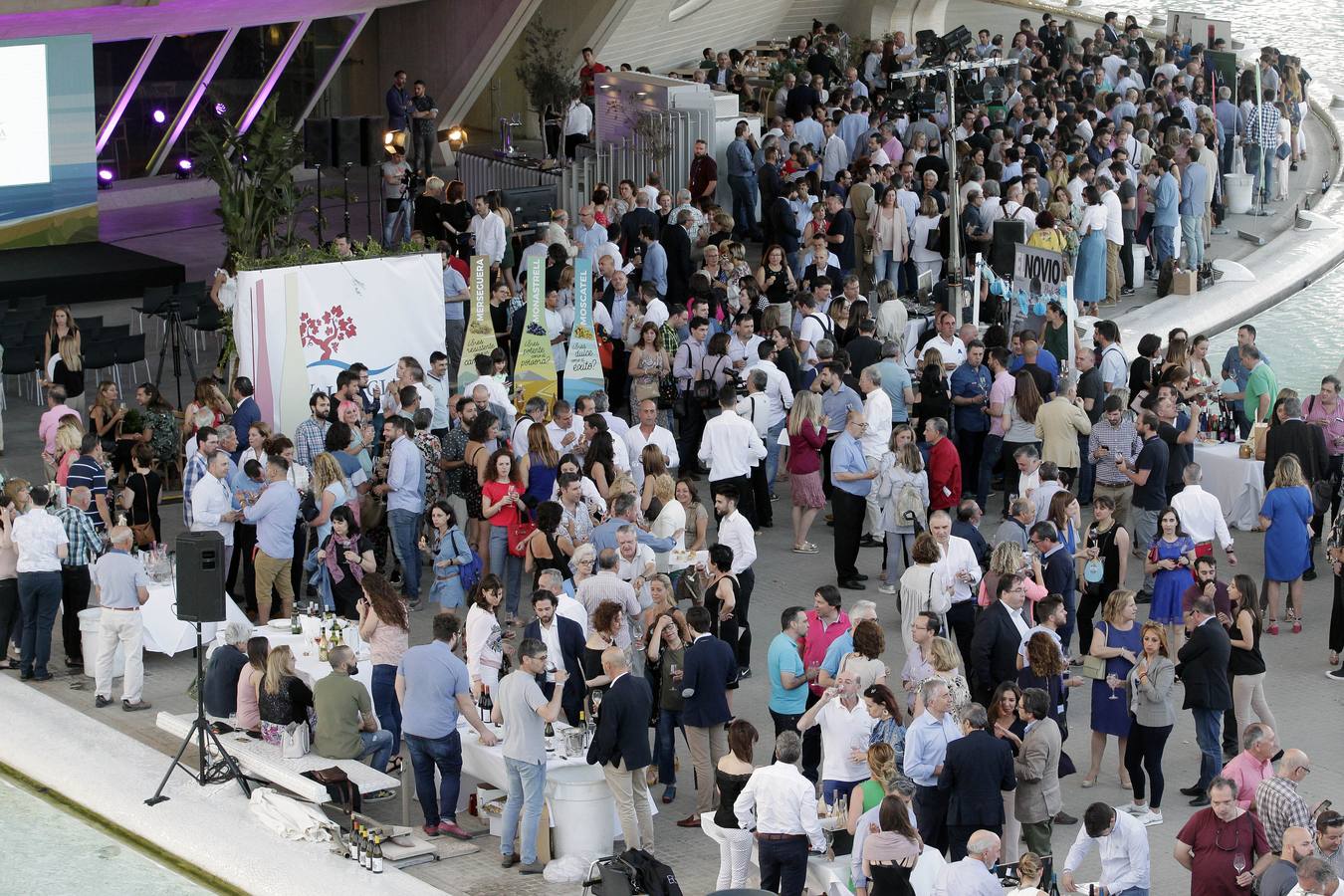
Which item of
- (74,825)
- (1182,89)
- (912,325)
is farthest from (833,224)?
(74,825)

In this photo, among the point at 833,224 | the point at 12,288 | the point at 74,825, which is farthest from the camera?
the point at 12,288

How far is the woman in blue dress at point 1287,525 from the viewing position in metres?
12.5

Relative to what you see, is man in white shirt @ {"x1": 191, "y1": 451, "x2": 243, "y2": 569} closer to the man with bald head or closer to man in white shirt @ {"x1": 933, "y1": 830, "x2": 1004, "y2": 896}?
man in white shirt @ {"x1": 933, "y1": 830, "x2": 1004, "y2": 896}

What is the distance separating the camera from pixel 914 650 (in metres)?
10.2

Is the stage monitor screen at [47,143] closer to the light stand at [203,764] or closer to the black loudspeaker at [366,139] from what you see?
the black loudspeaker at [366,139]

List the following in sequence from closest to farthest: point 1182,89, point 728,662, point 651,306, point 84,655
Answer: point 728,662 < point 84,655 < point 651,306 < point 1182,89

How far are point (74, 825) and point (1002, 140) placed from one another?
12992 mm

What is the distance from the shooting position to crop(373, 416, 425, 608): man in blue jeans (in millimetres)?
13000

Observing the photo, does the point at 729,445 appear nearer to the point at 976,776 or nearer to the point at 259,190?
the point at 976,776

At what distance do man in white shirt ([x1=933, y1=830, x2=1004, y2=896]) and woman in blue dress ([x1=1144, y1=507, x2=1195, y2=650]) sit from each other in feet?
11.8

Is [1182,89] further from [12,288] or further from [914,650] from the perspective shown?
[914,650]

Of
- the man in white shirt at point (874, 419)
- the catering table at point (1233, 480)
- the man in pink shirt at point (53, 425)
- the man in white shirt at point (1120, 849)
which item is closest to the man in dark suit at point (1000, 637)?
the man in white shirt at point (1120, 849)

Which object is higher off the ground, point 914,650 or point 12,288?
point 12,288

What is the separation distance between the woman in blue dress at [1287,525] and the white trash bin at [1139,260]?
326 inches
